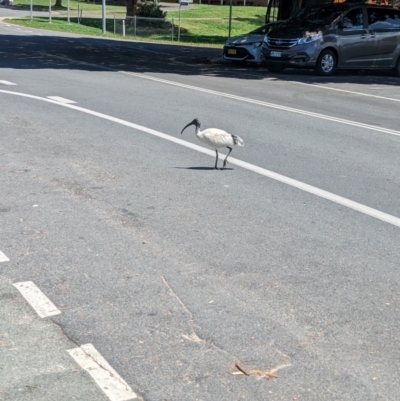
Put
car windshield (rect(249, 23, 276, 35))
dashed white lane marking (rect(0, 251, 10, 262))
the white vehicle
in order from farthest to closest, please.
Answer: car windshield (rect(249, 23, 276, 35))
the white vehicle
dashed white lane marking (rect(0, 251, 10, 262))

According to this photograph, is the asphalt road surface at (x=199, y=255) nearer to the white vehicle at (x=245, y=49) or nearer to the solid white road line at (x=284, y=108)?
the solid white road line at (x=284, y=108)

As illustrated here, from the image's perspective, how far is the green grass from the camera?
46531mm

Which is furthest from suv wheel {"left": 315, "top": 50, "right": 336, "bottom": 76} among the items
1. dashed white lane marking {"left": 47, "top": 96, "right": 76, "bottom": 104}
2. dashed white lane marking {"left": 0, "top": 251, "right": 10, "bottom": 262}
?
dashed white lane marking {"left": 0, "top": 251, "right": 10, "bottom": 262}

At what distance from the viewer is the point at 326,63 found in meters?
24.0

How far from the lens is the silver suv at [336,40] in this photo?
23.6 meters

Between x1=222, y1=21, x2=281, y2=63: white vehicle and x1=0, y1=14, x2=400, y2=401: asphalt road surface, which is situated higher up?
x1=0, y1=14, x2=400, y2=401: asphalt road surface

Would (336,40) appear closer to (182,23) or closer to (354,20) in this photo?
(354,20)

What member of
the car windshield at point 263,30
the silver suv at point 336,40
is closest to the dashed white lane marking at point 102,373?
the silver suv at point 336,40

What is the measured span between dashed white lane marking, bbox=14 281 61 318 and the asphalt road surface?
5cm

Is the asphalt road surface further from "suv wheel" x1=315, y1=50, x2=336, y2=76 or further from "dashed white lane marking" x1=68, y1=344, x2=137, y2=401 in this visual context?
"suv wheel" x1=315, y1=50, x2=336, y2=76

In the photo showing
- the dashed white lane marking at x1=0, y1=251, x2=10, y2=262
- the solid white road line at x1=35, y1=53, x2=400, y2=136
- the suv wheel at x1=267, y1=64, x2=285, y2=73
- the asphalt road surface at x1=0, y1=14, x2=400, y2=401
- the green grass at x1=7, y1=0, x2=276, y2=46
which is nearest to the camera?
the asphalt road surface at x1=0, y1=14, x2=400, y2=401

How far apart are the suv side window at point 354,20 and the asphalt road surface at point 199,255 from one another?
9868 mm

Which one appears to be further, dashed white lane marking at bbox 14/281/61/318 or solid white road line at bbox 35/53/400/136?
solid white road line at bbox 35/53/400/136

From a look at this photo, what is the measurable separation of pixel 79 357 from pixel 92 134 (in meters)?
7.64
